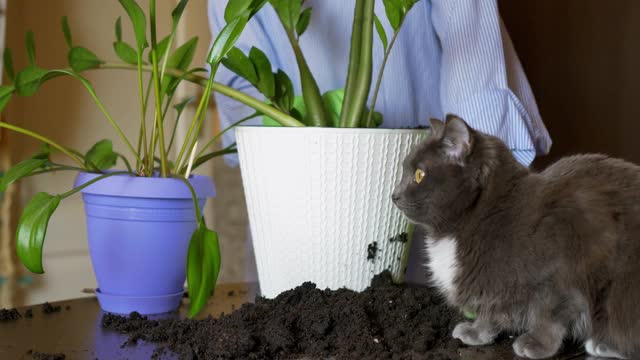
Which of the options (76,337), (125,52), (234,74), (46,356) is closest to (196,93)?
(234,74)

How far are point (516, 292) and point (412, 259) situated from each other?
1.65 ft

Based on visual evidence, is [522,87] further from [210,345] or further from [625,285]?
[210,345]

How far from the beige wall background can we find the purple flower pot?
29.8 inches

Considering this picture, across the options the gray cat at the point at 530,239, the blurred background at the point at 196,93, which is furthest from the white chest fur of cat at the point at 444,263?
the blurred background at the point at 196,93

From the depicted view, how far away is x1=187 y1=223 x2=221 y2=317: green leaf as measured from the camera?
2.58 ft

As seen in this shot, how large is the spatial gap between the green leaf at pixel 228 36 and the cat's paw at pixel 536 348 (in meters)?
0.49

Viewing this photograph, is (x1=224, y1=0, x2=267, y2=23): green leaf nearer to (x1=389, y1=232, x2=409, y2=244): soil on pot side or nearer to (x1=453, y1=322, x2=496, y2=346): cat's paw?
(x1=389, y1=232, x2=409, y2=244): soil on pot side

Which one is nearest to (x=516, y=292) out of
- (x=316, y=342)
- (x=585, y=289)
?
(x=585, y=289)

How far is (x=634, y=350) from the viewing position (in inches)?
28.1

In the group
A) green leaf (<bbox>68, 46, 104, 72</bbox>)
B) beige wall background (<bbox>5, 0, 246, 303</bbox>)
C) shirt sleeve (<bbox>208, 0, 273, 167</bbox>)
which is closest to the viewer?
green leaf (<bbox>68, 46, 104, 72</bbox>)

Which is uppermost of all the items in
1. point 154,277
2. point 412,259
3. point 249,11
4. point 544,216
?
point 249,11

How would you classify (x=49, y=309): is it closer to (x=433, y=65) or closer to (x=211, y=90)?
(x=211, y=90)

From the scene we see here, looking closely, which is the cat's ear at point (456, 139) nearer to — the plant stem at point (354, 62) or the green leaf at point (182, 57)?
the plant stem at point (354, 62)

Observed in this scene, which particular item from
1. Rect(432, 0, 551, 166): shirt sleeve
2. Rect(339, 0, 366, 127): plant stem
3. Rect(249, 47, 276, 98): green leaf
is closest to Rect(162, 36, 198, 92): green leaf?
Rect(249, 47, 276, 98): green leaf
